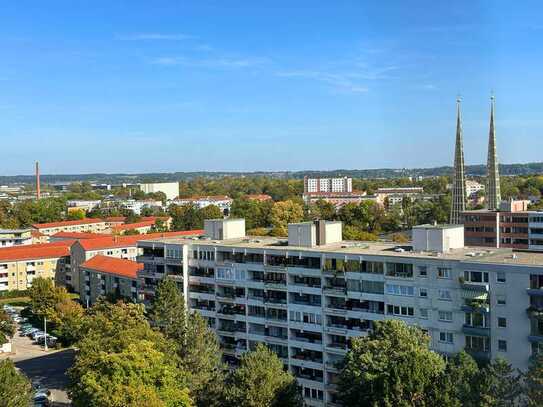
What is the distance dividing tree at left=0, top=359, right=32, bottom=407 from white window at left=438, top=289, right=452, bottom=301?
19.2 metres

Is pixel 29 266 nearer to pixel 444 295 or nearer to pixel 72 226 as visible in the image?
pixel 72 226

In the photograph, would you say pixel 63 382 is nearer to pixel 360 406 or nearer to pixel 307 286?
pixel 307 286

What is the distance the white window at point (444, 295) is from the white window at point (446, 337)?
1540 mm

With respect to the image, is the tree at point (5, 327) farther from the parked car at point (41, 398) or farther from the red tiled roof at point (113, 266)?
the red tiled roof at point (113, 266)

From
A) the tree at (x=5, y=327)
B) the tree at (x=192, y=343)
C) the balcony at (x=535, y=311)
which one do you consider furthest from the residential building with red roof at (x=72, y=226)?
the balcony at (x=535, y=311)

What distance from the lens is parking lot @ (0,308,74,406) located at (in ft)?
139

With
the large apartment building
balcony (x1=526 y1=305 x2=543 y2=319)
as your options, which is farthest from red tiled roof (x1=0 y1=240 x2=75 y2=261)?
balcony (x1=526 y1=305 x2=543 y2=319)

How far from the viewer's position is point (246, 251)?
39.0 metres

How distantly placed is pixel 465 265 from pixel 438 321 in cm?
293

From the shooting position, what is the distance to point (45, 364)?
1893 inches

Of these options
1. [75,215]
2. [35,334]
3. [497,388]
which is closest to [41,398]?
[35,334]

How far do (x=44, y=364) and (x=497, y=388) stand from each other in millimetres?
34094

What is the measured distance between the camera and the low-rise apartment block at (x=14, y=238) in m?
94.2

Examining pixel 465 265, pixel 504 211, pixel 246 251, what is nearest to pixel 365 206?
pixel 504 211
